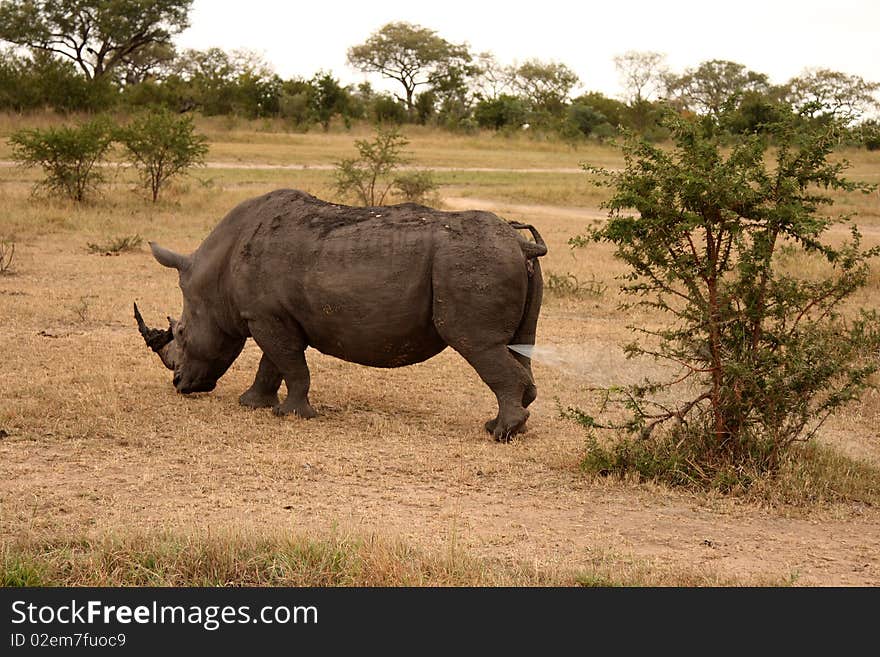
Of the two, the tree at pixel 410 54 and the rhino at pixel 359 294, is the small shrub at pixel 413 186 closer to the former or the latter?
the rhino at pixel 359 294

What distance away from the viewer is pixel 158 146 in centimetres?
1952

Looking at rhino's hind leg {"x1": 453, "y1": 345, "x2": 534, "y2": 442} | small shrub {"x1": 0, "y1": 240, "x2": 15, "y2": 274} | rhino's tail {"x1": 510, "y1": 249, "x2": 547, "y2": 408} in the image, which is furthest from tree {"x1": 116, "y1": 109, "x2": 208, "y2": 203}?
rhino's hind leg {"x1": 453, "y1": 345, "x2": 534, "y2": 442}

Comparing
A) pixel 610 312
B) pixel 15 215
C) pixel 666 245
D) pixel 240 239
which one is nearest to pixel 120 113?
pixel 15 215

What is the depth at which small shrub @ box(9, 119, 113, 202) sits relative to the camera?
1858 cm

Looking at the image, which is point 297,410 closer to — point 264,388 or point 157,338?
point 264,388

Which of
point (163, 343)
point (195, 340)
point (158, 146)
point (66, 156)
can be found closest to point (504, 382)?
point (195, 340)

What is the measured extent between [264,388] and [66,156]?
38.1 ft

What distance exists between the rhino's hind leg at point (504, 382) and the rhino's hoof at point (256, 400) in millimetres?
1684

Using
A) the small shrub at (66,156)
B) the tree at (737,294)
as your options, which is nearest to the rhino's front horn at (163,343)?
the tree at (737,294)

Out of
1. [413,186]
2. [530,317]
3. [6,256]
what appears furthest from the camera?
[413,186]

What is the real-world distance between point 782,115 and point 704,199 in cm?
74

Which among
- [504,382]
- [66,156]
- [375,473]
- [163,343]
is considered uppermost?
[66,156]

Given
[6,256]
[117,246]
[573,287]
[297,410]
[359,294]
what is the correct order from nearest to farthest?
[359,294] → [297,410] → [573,287] → [6,256] → [117,246]

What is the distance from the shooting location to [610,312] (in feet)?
41.4
